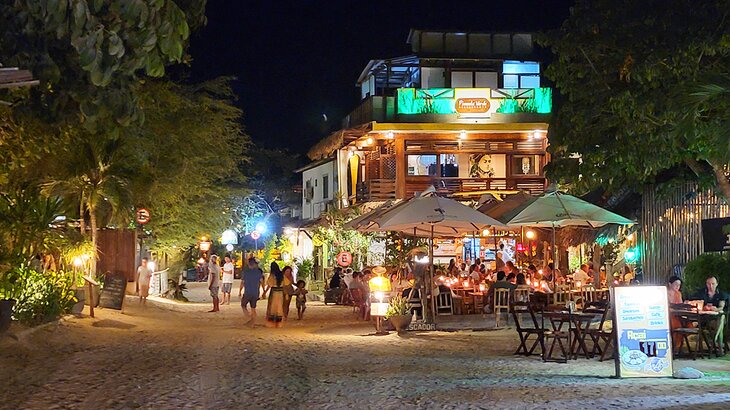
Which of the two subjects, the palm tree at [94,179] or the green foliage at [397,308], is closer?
the green foliage at [397,308]

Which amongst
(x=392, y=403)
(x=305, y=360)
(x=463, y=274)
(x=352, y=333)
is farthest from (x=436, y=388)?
(x=463, y=274)

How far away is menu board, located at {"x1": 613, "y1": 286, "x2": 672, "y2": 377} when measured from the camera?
11.3 m

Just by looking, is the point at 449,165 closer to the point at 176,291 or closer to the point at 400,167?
the point at 400,167

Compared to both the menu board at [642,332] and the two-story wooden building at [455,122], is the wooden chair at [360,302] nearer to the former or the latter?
the two-story wooden building at [455,122]

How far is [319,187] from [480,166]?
47.0ft

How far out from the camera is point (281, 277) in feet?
67.4

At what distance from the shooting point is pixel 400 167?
33875mm

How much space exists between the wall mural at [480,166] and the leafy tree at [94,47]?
25134mm

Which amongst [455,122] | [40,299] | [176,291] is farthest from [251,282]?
[455,122]

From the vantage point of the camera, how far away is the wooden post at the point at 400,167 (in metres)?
33.7

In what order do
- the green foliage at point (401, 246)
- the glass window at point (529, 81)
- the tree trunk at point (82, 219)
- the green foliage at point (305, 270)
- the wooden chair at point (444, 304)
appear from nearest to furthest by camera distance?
the wooden chair at point (444, 304) → the tree trunk at point (82, 219) → the green foliage at point (401, 246) → the glass window at point (529, 81) → the green foliage at point (305, 270)

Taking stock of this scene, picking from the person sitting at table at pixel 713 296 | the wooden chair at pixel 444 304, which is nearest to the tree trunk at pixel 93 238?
the wooden chair at pixel 444 304

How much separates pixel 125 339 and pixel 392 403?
27.0 feet

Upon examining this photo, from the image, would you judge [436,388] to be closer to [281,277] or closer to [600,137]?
[600,137]
